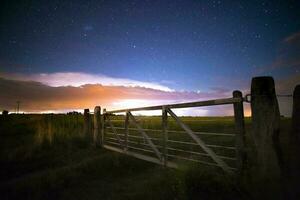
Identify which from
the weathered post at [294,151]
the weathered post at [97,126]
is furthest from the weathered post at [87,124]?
the weathered post at [294,151]

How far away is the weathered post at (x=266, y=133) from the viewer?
160 inches

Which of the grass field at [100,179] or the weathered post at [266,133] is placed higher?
the weathered post at [266,133]

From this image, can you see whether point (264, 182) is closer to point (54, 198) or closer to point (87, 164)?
point (54, 198)

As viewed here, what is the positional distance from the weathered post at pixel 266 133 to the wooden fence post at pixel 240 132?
0.24 m

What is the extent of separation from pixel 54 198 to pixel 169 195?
2527mm

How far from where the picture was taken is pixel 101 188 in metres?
5.54

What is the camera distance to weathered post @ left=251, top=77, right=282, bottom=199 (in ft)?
13.3

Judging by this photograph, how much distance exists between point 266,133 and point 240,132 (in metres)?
0.46

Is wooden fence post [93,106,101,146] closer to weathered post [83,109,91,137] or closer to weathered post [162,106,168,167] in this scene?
weathered post [83,109,91,137]

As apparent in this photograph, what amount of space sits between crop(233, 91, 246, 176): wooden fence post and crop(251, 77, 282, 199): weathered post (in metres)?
0.24

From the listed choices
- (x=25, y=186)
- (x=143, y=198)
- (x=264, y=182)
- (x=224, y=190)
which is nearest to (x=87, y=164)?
(x=25, y=186)

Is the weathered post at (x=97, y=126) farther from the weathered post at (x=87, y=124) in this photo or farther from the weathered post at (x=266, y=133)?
the weathered post at (x=266, y=133)

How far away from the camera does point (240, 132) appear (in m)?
4.45

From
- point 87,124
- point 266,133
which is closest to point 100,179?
point 266,133
